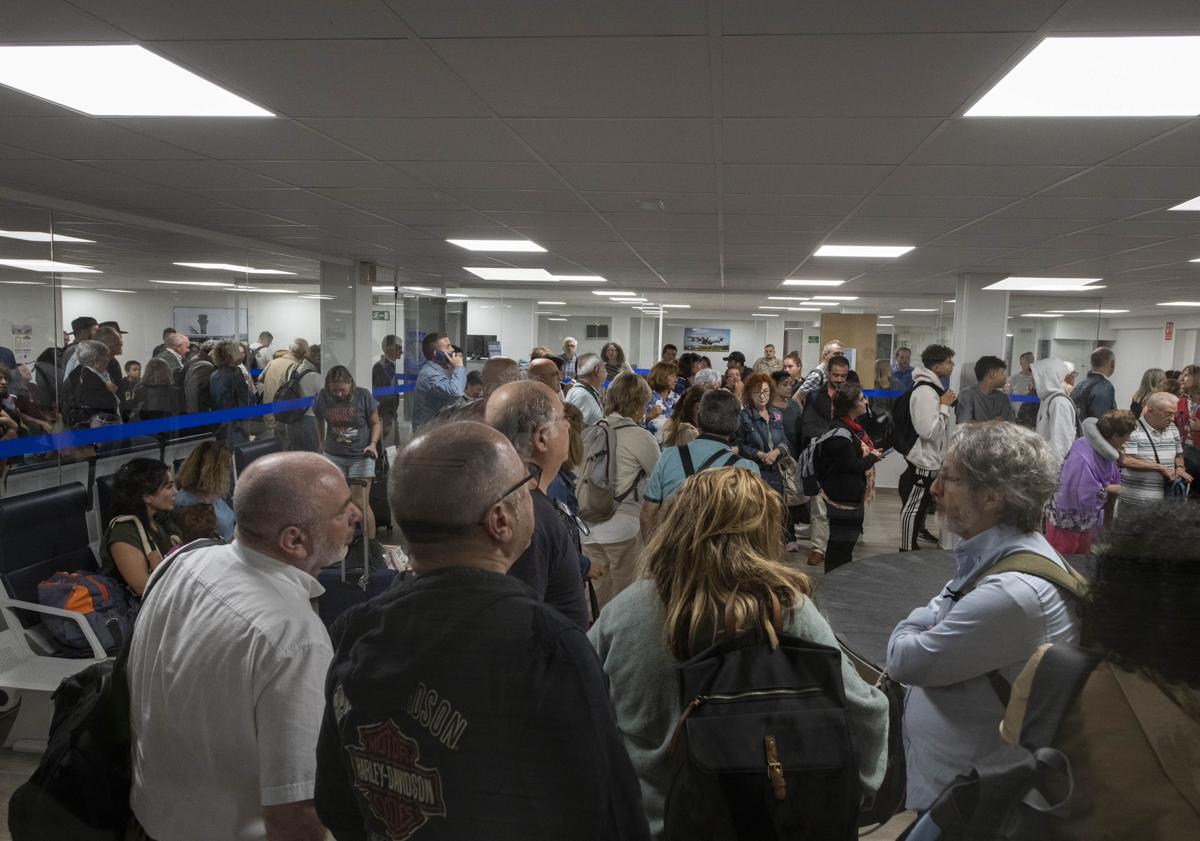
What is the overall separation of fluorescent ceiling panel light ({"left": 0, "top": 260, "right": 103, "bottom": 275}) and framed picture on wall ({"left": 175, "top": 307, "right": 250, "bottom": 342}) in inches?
47.4

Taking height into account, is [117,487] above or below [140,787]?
above

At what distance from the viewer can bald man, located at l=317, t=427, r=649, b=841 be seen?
36.0 inches

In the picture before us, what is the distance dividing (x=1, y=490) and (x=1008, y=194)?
229 inches

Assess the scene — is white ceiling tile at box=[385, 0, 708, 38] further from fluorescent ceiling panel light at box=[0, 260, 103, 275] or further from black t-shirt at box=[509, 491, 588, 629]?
fluorescent ceiling panel light at box=[0, 260, 103, 275]

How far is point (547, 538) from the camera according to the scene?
72.8 inches

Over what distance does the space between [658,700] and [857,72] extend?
178cm

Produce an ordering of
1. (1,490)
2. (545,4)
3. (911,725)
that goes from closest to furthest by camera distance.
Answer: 1. (911,725)
2. (545,4)
3. (1,490)

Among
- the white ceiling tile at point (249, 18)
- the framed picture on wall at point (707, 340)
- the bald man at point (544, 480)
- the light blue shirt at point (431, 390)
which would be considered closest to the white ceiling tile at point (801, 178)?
the bald man at point (544, 480)

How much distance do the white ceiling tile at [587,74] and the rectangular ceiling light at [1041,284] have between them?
7.19 meters

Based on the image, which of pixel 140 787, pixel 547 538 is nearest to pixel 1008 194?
pixel 547 538

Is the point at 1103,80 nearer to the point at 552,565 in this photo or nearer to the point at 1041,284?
the point at 552,565

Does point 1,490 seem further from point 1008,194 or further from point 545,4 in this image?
point 1008,194

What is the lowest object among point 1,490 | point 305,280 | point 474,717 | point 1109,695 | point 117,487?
point 1,490

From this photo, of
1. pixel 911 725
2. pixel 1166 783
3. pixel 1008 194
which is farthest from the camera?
pixel 1008 194
